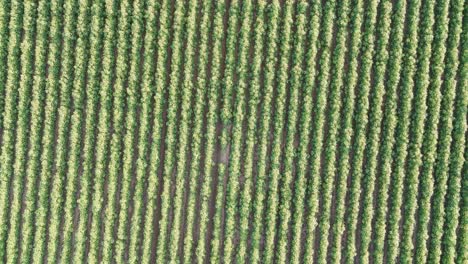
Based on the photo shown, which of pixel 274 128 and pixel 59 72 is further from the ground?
pixel 59 72

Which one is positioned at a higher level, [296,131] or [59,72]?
[59,72]

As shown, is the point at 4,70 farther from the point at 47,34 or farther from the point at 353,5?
the point at 353,5

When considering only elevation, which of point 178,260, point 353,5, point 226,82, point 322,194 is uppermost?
point 353,5

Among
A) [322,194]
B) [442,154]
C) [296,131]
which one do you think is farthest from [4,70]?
[442,154]

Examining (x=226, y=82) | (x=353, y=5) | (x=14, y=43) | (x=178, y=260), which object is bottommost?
(x=178, y=260)

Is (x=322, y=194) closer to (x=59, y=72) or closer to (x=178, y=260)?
(x=178, y=260)

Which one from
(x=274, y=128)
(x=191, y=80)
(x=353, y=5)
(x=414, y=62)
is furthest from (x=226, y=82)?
(x=414, y=62)
